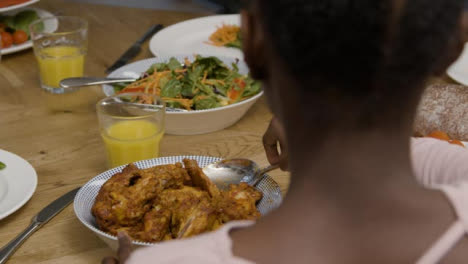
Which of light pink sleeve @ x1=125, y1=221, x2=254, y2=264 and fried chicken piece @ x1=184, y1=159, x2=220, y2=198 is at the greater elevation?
light pink sleeve @ x1=125, y1=221, x2=254, y2=264

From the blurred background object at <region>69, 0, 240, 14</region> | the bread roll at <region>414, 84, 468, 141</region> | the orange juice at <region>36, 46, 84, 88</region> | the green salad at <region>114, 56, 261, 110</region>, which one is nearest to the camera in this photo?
the bread roll at <region>414, 84, 468, 141</region>

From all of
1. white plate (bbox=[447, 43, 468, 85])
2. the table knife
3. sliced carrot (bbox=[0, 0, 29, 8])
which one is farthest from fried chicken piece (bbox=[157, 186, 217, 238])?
sliced carrot (bbox=[0, 0, 29, 8])

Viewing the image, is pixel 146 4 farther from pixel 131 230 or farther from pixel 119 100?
pixel 131 230

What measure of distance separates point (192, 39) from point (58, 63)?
0.53 m

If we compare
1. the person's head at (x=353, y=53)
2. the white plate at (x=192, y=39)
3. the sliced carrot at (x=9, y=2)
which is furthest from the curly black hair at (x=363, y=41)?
the sliced carrot at (x=9, y=2)

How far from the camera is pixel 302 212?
662 mm

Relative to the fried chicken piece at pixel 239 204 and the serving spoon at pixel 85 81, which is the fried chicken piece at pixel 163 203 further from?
the serving spoon at pixel 85 81

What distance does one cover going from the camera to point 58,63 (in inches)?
78.1

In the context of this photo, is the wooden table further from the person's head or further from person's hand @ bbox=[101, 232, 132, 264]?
the person's head

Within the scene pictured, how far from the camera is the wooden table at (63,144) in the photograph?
50.2 inches

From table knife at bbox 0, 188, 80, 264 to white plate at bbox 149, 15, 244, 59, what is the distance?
86 cm

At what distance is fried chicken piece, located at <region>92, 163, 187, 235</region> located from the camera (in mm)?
1183

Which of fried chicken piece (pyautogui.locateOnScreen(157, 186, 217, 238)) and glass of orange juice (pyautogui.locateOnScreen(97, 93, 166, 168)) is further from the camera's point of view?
glass of orange juice (pyautogui.locateOnScreen(97, 93, 166, 168))

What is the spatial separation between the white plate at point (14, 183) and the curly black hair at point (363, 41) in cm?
92
